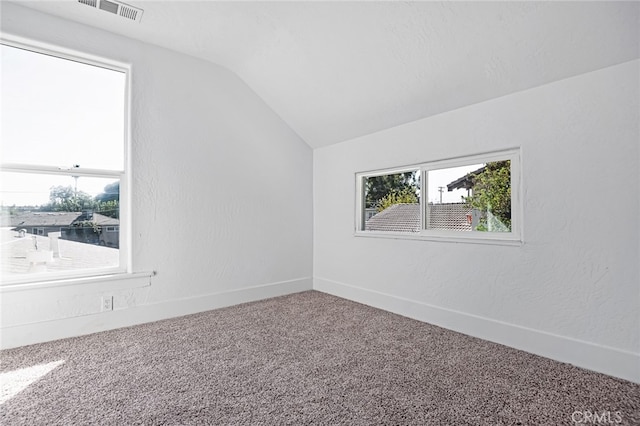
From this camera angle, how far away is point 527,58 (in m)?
2.16

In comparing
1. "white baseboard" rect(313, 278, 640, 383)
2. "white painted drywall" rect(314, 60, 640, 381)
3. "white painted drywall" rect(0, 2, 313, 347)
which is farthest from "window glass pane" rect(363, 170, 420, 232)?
"white painted drywall" rect(0, 2, 313, 347)

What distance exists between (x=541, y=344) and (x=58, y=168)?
401 centimetres

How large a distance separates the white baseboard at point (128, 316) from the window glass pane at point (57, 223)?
1.40 feet

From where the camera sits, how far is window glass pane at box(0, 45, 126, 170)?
247 cm

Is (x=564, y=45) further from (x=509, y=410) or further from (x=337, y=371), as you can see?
(x=337, y=371)

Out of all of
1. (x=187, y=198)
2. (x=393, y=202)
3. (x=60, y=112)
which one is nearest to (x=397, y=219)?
(x=393, y=202)

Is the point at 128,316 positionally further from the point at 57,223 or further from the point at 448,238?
the point at 448,238

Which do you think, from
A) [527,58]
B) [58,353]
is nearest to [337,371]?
[58,353]

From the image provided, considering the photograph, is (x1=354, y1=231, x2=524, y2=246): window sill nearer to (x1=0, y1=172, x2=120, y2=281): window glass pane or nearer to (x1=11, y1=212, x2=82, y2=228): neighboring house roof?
(x1=0, y1=172, x2=120, y2=281): window glass pane

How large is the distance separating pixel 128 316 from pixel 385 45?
3.22m

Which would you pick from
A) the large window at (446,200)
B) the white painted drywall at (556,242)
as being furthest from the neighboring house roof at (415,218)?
the white painted drywall at (556,242)

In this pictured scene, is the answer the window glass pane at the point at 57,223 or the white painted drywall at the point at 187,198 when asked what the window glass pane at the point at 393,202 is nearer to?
the white painted drywall at the point at 187,198

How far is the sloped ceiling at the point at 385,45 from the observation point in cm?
194

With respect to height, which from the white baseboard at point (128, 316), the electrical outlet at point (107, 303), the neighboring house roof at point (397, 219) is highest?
the neighboring house roof at point (397, 219)
